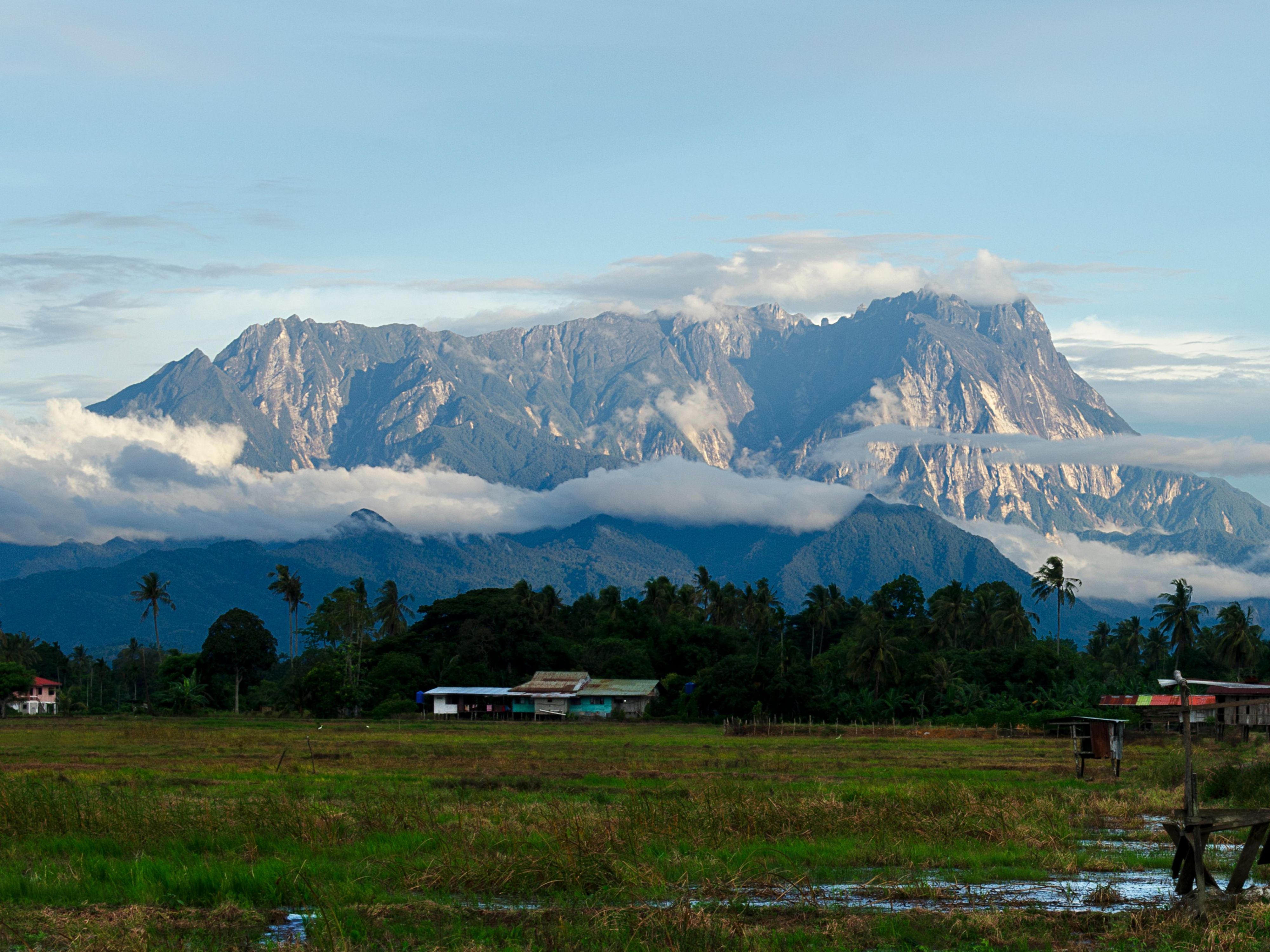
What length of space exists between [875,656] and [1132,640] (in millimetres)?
65630

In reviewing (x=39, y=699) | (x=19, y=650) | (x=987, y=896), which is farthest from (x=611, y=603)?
(x=987, y=896)

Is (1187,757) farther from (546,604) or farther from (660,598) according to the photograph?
(660,598)

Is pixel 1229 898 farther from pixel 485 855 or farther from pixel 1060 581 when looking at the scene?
pixel 1060 581

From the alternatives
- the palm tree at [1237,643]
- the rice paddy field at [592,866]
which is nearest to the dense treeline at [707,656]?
the palm tree at [1237,643]

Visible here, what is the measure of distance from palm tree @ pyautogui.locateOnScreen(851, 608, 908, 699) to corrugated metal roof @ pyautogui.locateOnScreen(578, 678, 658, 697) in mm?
17503

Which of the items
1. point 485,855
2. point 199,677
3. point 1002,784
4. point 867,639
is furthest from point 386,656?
point 485,855

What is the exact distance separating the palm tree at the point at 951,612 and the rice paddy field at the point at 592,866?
3801 inches

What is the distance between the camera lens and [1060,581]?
142 metres

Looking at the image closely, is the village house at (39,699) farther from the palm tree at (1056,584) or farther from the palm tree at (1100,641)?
the palm tree at (1100,641)

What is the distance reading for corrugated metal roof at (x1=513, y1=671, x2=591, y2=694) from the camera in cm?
10638

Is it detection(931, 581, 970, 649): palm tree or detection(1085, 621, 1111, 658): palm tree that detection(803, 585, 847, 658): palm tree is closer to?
detection(931, 581, 970, 649): palm tree

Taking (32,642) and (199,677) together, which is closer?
(199,677)

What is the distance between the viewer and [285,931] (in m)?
14.6

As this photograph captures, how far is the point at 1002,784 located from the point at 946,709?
65.3 m
